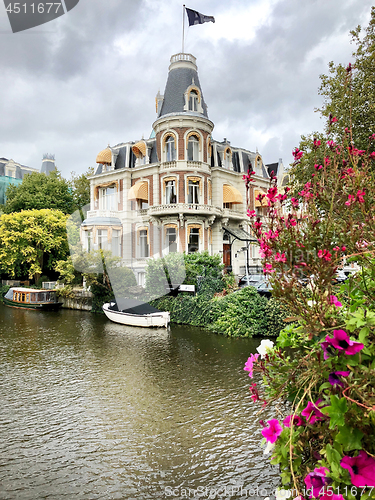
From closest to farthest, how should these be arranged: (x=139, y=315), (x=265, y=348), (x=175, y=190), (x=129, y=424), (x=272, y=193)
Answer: (x=272, y=193), (x=265, y=348), (x=129, y=424), (x=139, y=315), (x=175, y=190)

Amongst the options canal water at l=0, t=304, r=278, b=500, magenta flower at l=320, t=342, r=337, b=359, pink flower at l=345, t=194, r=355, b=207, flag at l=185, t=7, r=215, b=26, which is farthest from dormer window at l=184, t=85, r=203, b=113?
magenta flower at l=320, t=342, r=337, b=359

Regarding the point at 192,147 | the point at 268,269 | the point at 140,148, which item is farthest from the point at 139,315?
the point at 268,269

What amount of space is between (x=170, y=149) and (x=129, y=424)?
2456cm

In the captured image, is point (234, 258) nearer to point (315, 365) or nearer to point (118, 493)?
point (118, 493)

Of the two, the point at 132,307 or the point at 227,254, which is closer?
the point at 132,307

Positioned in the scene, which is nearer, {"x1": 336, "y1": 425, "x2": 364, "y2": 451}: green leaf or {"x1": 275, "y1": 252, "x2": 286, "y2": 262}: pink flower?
{"x1": 336, "y1": 425, "x2": 364, "y2": 451}: green leaf

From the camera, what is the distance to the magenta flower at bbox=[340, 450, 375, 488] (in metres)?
2.18

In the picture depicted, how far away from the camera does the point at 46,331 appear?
20.1 m

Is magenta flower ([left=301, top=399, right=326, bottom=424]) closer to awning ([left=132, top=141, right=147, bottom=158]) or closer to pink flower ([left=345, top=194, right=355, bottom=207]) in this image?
pink flower ([left=345, top=194, right=355, bottom=207])

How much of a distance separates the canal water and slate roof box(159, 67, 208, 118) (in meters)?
21.6

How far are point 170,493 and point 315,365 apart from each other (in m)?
4.92

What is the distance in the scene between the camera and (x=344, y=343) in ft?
7.64

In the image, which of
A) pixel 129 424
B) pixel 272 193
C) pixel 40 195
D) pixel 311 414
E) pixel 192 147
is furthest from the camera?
pixel 40 195

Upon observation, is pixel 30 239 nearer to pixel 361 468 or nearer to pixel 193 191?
pixel 193 191
